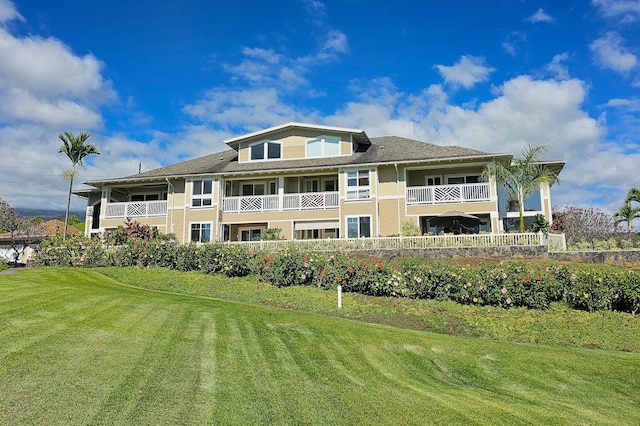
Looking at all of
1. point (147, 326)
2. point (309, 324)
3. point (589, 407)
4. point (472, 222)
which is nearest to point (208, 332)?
point (147, 326)

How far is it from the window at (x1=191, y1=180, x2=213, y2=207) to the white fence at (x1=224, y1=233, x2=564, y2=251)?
326 inches

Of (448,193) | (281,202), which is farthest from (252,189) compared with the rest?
(448,193)

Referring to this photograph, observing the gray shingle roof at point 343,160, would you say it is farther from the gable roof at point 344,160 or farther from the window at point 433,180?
the window at point 433,180

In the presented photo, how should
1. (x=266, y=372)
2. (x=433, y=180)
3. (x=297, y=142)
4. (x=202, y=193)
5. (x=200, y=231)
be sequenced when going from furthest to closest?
1. (x=297, y=142)
2. (x=202, y=193)
3. (x=200, y=231)
4. (x=433, y=180)
5. (x=266, y=372)

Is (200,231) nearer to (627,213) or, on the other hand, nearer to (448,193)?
(448,193)

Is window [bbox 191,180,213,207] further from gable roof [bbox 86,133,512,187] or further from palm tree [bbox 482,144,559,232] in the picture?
palm tree [bbox 482,144,559,232]

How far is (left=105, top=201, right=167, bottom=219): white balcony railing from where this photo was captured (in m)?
33.3

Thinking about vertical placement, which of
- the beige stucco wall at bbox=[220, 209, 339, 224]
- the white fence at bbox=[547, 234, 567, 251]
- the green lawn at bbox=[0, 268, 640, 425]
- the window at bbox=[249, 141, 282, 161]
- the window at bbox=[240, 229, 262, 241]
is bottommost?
the green lawn at bbox=[0, 268, 640, 425]

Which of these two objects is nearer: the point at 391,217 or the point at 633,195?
the point at 391,217

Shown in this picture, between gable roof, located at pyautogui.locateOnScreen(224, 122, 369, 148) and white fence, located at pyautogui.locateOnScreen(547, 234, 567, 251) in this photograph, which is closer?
white fence, located at pyautogui.locateOnScreen(547, 234, 567, 251)

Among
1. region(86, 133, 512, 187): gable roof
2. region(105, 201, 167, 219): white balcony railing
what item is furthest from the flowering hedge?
region(105, 201, 167, 219): white balcony railing

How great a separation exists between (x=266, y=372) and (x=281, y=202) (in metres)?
24.3

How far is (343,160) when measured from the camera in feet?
100

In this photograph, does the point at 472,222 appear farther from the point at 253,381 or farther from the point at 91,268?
the point at 253,381
